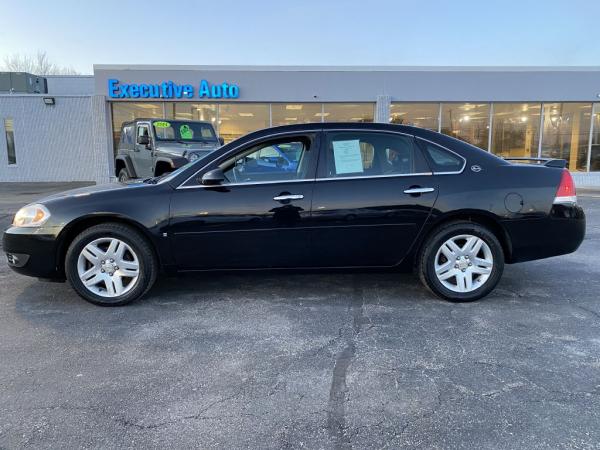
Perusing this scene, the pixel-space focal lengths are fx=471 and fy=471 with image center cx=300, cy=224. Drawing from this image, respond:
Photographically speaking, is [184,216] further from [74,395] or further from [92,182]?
[92,182]

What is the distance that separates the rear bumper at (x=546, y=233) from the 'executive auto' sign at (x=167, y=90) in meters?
13.0

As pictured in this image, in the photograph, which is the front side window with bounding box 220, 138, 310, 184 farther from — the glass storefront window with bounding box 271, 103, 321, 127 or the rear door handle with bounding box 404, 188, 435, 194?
the glass storefront window with bounding box 271, 103, 321, 127

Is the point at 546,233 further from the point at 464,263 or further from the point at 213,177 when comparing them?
the point at 213,177

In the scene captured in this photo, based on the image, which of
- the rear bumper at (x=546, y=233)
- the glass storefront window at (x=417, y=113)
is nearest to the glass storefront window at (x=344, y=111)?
the glass storefront window at (x=417, y=113)

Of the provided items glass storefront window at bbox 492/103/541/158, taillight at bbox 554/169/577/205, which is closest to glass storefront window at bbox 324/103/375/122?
glass storefront window at bbox 492/103/541/158

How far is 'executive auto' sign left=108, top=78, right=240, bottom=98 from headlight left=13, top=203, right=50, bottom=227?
12.2 meters

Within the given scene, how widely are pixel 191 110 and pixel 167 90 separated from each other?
0.99m

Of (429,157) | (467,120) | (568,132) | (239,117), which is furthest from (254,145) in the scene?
(568,132)

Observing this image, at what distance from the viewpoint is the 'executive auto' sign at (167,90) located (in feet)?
50.4

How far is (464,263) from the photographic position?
415 cm

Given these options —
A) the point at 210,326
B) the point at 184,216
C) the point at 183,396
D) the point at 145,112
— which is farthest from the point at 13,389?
the point at 145,112

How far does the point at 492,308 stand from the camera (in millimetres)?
4070

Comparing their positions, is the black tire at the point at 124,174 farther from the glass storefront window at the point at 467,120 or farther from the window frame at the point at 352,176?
the glass storefront window at the point at 467,120

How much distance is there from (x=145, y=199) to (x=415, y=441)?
9.40 ft
